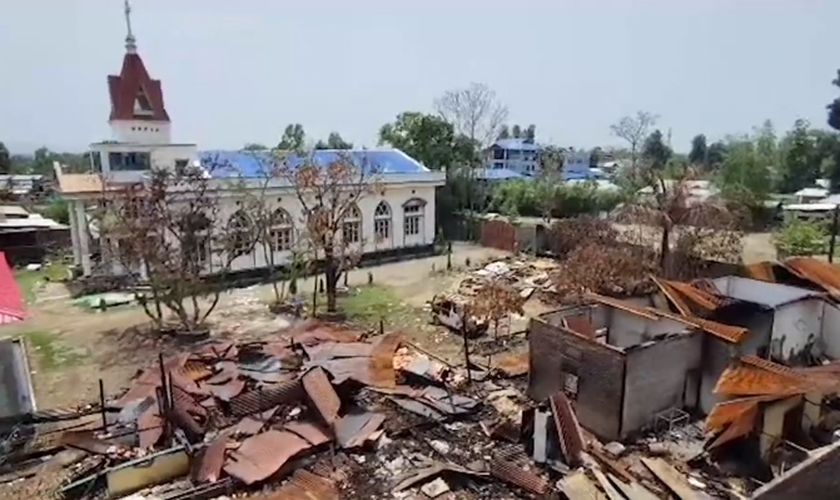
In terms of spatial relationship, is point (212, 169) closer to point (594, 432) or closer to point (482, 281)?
point (482, 281)

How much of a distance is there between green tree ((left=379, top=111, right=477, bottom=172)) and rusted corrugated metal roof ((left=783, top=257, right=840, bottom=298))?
23344 mm

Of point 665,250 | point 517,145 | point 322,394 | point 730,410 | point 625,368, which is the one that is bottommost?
point 322,394

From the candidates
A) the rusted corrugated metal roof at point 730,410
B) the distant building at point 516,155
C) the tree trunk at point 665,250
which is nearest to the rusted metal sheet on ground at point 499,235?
the tree trunk at point 665,250

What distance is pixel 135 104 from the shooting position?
2730 centimetres

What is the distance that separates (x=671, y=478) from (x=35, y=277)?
87.1 ft

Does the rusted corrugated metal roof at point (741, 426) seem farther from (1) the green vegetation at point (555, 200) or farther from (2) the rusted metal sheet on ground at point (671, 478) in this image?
(1) the green vegetation at point (555, 200)

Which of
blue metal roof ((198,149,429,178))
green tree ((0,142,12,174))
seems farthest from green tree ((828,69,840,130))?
green tree ((0,142,12,174))

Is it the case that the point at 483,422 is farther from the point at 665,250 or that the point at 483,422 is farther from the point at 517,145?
the point at 517,145

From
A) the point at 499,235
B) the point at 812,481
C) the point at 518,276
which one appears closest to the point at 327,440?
the point at 812,481

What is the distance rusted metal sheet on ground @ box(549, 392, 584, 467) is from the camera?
10.5 metres

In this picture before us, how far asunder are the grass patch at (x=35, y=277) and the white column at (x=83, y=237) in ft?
6.26

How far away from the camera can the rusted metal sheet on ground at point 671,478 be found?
9.59 meters

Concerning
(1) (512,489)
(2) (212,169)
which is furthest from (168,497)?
(2) (212,169)

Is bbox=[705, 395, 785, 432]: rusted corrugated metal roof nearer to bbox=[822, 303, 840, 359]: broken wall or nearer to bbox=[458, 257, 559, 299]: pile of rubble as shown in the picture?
bbox=[822, 303, 840, 359]: broken wall
